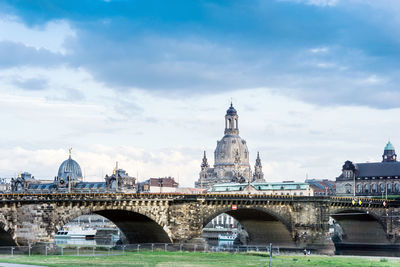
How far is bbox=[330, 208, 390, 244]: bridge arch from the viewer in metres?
132

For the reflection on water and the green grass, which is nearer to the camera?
the green grass

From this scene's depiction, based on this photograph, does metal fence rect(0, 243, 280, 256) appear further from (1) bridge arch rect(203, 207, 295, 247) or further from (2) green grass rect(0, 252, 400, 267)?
(1) bridge arch rect(203, 207, 295, 247)

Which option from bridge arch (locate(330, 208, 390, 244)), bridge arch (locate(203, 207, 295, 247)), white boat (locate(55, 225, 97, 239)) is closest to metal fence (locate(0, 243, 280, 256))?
bridge arch (locate(203, 207, 295, 247))

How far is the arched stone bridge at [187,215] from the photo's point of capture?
73.8 metres

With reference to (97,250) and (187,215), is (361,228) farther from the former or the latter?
(97,250)

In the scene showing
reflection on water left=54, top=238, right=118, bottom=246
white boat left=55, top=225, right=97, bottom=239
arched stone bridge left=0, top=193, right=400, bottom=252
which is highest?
arched stone bridge left=0, top=193, right=400, bottom=252

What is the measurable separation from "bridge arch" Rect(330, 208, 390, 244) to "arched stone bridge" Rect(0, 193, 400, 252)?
288 mm

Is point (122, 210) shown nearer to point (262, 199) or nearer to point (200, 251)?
point (200, 251)

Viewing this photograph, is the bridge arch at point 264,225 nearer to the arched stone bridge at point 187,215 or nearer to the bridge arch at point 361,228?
the arched stone bridge at point 187,215

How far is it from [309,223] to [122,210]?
119 feet

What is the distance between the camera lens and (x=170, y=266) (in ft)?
193

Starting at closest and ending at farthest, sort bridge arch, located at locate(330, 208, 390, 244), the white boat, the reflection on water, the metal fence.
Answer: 1. the metal fence
2. the reflection on water
3. bridge arch, located at locate(330, 208, 390, 244)
4. the white boat

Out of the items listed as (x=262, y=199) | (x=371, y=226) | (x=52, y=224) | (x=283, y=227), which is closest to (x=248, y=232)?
(x=283, y=227)

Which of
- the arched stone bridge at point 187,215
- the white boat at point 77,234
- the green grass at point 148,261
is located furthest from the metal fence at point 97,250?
the white boat at point 77,234
